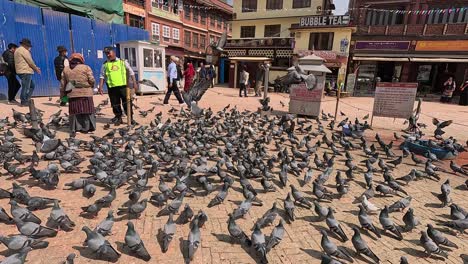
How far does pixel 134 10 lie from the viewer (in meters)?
26.0

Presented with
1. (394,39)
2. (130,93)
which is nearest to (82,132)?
(130,93)

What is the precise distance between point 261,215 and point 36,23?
1321 centimetres

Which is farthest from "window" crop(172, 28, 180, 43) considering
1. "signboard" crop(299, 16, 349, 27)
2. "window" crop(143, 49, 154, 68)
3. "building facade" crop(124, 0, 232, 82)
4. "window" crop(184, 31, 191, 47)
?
"window" crop(143, 49, 154, 68)

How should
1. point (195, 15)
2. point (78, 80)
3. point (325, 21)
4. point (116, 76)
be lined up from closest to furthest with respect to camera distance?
point (78, 80) < point (116, 76) < point (325, 21) < point (195, 15)

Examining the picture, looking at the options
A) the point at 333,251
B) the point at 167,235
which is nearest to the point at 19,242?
the point at 167,235

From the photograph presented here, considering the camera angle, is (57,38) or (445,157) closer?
(445,157)

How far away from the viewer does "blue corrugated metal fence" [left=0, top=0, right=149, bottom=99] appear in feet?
→ 34.7

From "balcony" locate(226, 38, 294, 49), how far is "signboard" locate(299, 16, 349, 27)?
76.7 inches

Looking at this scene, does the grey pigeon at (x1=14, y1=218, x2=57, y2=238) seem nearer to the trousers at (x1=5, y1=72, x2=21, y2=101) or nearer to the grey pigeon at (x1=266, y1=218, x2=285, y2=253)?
the grey pigeon at (x1=266, y1=218, x2=285, y2=253)

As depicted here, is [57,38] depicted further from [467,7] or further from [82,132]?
[467,7]

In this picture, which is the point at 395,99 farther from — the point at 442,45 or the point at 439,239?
the point at 442,45

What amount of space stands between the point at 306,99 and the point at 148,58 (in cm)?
949

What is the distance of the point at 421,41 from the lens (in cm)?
2183

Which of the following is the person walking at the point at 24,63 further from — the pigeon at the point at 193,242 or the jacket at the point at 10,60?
the pigeon at the point at 193,242
